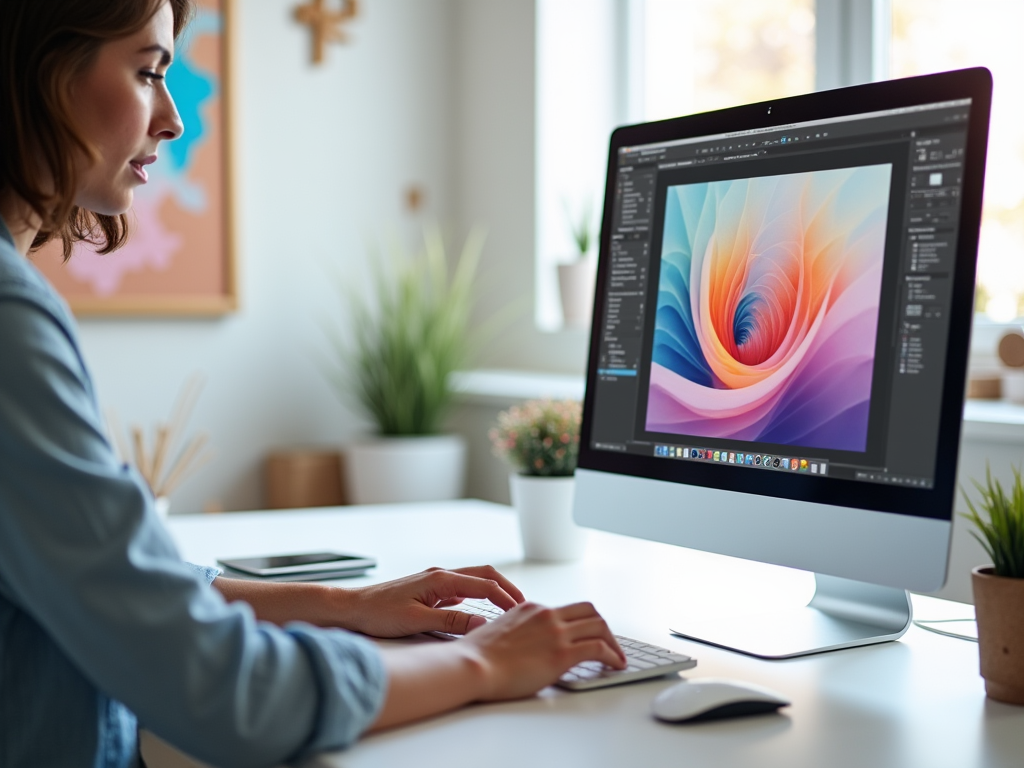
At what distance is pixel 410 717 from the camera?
32.7 inches

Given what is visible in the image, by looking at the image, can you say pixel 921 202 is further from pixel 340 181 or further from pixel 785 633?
pixel 340 181

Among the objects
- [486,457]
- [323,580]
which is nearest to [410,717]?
[323,580]

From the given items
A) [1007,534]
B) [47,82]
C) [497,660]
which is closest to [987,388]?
[1007,534]

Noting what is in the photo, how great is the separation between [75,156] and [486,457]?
2.24 metres

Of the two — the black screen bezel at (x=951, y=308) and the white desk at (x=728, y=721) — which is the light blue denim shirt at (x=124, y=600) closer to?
the white desk at (x=728, y=721)

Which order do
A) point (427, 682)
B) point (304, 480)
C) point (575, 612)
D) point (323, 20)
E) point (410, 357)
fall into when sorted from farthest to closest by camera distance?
point (323, 20) → point (304, 480) → point (410, 357) → point (575, 612) → point (427, 682)

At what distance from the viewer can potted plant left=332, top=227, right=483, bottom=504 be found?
9.45 ft

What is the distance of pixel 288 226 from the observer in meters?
3.12

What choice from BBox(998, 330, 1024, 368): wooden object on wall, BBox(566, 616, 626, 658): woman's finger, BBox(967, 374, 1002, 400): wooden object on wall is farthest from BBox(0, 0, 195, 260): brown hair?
BBox(967, 374, 1002, 400): wooden object on wall

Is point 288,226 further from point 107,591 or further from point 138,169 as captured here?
point 107,591

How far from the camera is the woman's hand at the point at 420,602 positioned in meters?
1.07

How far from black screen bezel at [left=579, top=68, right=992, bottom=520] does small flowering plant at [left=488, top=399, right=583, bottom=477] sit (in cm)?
25

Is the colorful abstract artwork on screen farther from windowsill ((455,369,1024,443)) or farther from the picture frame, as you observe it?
the picture frame

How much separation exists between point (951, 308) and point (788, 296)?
18cm
